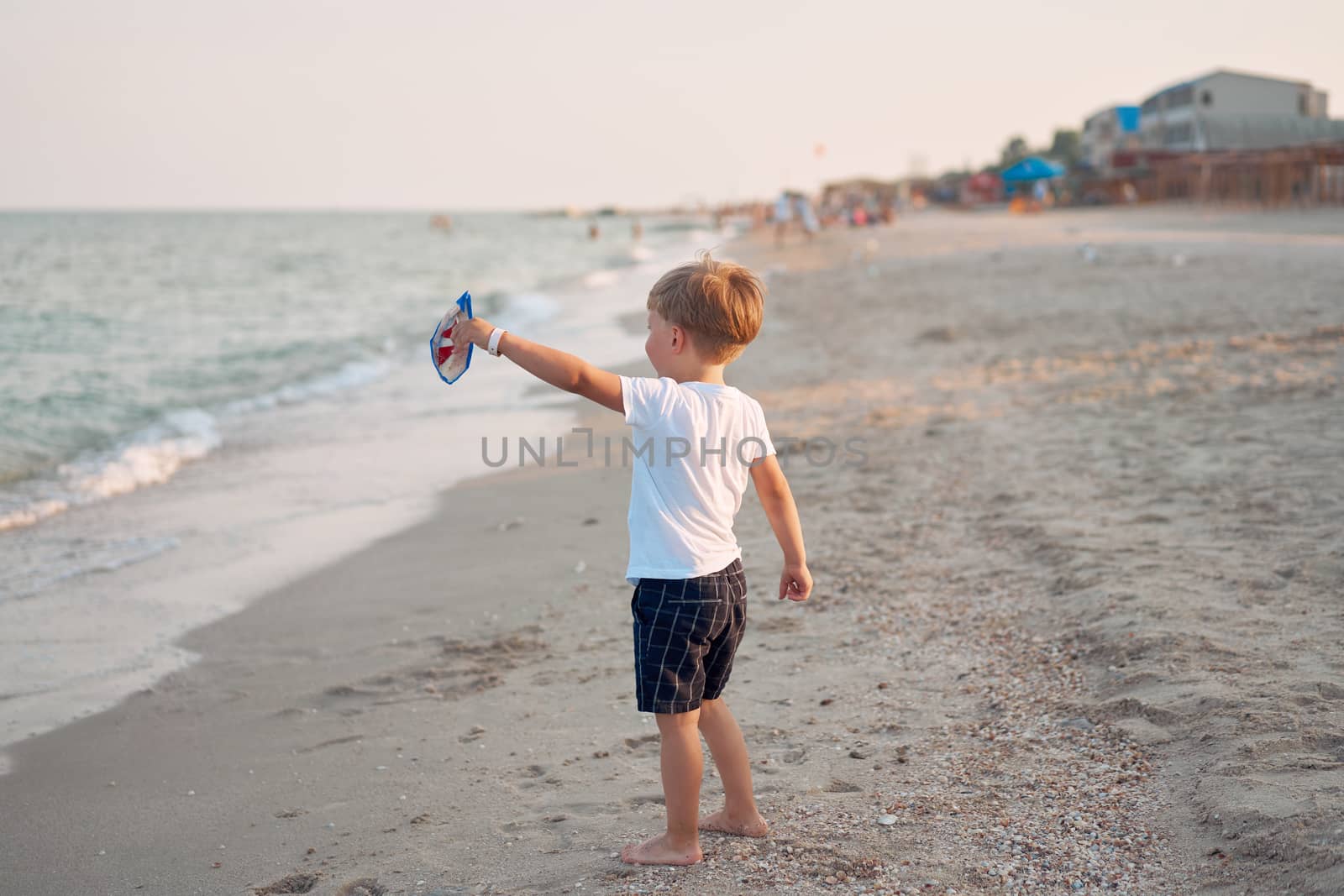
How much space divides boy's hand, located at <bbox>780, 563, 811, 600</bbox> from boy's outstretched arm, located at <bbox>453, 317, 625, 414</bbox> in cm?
65

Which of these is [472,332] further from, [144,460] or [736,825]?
[144,460]

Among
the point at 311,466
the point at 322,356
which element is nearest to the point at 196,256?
the point at 322,356

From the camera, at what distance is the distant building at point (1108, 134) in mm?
56075

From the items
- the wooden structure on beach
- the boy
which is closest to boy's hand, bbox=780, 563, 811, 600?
the boy

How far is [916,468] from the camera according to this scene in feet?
20.3

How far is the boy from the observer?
92.8 inches

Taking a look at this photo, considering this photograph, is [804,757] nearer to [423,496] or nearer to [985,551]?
[985,551]

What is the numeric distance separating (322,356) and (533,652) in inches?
479

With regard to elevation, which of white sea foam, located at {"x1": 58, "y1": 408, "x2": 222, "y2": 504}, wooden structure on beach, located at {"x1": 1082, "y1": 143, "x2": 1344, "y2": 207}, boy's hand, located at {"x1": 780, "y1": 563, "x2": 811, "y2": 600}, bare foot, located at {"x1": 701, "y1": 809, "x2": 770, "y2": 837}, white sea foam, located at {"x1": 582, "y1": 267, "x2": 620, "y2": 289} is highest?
wooden structure on beach, located at {"x1": 1082, "y1": 143, "x2": 1344, "y2": 207}

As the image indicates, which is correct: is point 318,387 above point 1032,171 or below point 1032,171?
below

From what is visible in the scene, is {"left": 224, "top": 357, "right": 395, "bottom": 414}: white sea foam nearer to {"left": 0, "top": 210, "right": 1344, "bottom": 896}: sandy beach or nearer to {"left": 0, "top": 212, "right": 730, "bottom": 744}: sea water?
{"left": 0, "top": 212, "right": 730, "bottom": 744}: sea water

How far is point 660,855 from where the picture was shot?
2.47m

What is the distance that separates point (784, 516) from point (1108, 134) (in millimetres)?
65332

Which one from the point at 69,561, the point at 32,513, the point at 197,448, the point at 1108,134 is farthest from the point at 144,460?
the point at 1108,134
